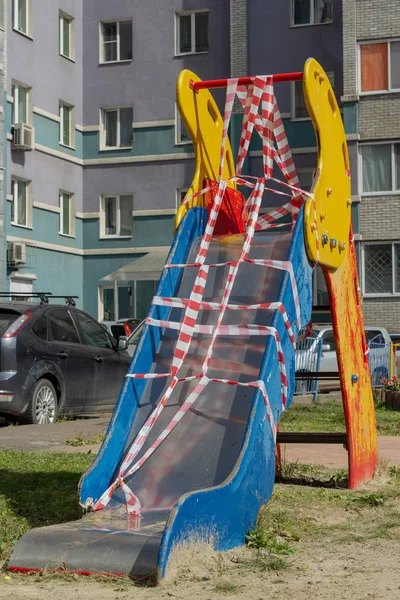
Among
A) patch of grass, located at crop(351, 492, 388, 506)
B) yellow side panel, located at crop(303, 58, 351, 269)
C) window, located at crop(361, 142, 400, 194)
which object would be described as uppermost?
window, located at crop(361, 142, 400, 194)

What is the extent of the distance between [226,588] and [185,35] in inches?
1387

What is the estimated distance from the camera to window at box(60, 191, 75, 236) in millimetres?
39031

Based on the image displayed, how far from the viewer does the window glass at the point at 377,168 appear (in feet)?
118

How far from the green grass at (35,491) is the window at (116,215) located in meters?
28.9

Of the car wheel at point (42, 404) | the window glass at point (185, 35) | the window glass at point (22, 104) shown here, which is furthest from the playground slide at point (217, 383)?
the window glass at point (185, 35)

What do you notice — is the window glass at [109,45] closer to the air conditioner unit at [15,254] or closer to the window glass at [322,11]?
the window glass at [322,11]

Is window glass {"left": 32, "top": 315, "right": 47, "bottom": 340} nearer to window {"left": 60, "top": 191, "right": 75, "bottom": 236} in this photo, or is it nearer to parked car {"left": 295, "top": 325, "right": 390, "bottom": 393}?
parked car {"left": 295, "top": 325, "right": 390, "bottom": 393}

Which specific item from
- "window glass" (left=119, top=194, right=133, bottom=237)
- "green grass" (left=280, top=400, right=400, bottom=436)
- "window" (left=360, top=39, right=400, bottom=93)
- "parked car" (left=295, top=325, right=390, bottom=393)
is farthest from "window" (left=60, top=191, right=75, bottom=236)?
"green grass" (left=280, top=400, right=400, bottom=436)

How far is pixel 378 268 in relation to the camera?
117 ft

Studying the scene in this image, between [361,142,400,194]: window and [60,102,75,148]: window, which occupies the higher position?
[60,102,75,148]: window

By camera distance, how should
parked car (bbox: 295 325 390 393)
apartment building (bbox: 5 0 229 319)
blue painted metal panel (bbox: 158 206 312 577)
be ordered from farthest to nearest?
apartment building (bbox: 5 0 229 319) → parked car (bbox: 295 325 390 393) → blue painted metal panel (bbox: 158 206 312 577)

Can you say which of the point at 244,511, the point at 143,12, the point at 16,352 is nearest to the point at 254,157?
the point at 143,12

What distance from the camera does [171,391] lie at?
24.3 ft

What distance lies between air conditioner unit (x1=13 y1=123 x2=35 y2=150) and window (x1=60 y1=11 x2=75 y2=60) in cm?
491
